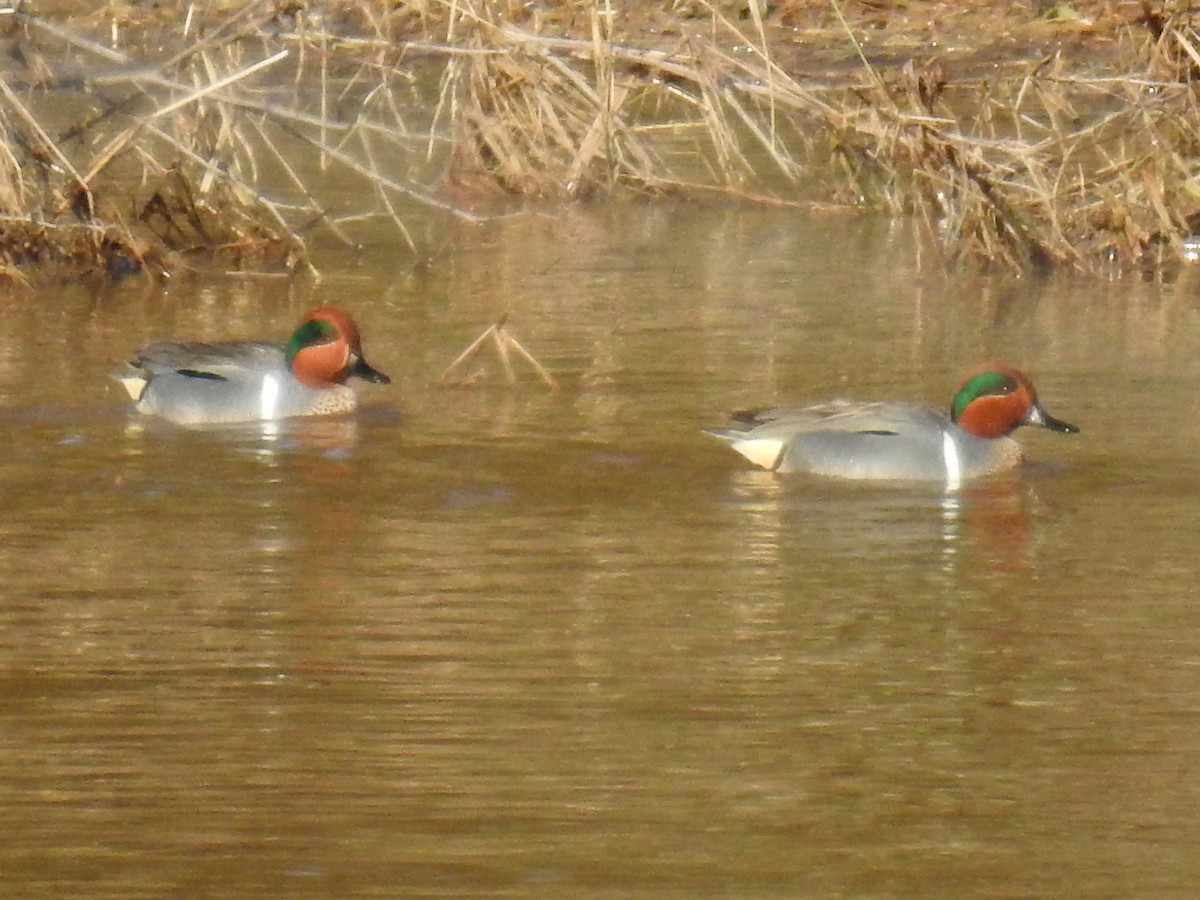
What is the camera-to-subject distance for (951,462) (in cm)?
800

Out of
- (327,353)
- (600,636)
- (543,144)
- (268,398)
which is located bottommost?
(600,636)

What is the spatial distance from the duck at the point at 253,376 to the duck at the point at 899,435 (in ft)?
5.40

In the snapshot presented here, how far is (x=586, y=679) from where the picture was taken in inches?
229

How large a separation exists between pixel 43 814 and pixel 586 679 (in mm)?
1354

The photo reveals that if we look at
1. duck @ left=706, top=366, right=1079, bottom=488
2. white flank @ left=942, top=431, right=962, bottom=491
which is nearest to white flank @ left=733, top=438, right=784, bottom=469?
duck @ left=706, top=366, right=1079, bottom=488

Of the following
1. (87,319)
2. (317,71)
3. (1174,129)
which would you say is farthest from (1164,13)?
(317,71)

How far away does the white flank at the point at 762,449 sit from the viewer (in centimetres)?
802

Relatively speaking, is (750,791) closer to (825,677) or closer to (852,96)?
(825,677)

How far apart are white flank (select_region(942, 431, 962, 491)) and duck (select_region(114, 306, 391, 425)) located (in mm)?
2211

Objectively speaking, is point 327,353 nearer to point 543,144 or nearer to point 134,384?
point 134,384

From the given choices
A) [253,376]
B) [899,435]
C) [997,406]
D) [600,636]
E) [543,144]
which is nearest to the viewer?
[600,636]

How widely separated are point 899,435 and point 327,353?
2227 mm

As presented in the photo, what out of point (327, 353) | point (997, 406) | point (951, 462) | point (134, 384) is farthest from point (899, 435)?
point (134, 384)

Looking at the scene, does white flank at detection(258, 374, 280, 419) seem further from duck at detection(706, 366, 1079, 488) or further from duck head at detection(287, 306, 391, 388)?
duck at detection(706, 366, 1079, 488)
